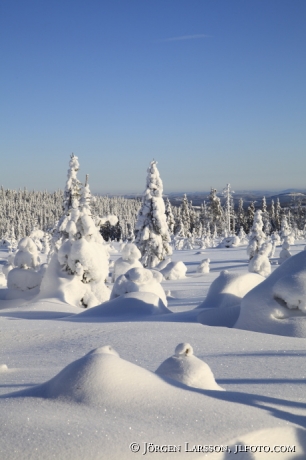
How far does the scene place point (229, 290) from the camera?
9.03 m

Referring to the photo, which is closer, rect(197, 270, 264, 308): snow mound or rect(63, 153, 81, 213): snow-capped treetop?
rect(197, 270, 264, 308): snow mound

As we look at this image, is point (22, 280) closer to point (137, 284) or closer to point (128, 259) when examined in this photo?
point (128, 259)

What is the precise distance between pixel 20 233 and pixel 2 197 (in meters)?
49.7

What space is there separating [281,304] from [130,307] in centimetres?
334

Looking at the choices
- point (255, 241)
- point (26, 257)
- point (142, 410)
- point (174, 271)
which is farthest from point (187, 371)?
point (255, 241)

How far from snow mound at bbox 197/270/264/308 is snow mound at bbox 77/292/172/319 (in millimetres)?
1192

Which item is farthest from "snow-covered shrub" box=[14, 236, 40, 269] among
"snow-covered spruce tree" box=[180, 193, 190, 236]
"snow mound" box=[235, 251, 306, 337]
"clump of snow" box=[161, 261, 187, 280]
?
"snow-covered spruce tree" box=[180, 193, 190, 236]

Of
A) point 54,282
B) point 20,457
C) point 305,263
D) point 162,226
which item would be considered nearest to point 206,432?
point 20,457

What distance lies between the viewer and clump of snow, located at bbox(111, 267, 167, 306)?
39.7ft

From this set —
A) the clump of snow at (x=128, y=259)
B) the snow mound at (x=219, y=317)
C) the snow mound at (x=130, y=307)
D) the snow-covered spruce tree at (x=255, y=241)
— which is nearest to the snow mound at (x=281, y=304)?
the snow mound at (x=219, y=317)

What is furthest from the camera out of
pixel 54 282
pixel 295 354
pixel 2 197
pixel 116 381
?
pixel 2 197

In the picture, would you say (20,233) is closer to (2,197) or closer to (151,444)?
(2,197)

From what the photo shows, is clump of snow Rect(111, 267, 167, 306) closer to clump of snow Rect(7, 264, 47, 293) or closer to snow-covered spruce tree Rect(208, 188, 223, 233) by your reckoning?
clump of snow Rect(7, 264, 47, 293)

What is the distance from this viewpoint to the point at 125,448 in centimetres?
222
